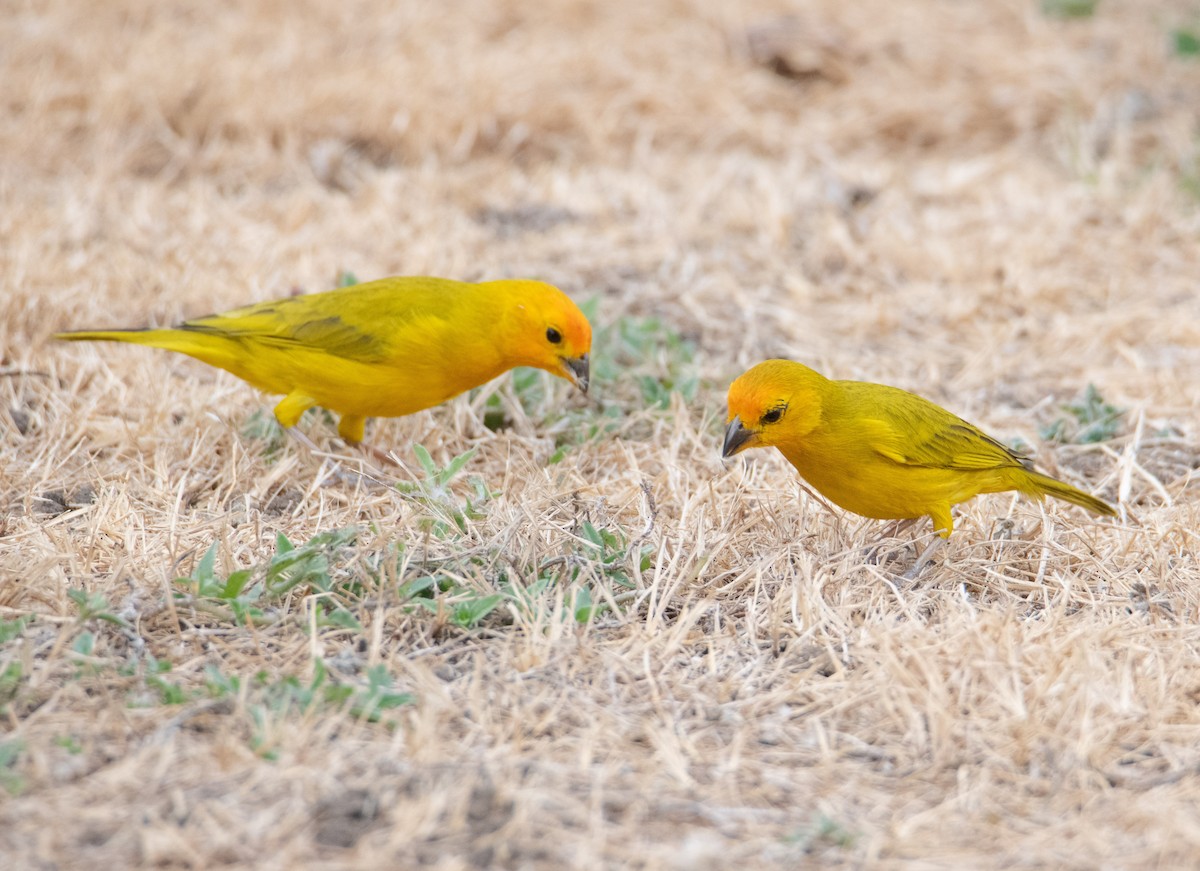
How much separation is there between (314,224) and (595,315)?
2095 millimetres

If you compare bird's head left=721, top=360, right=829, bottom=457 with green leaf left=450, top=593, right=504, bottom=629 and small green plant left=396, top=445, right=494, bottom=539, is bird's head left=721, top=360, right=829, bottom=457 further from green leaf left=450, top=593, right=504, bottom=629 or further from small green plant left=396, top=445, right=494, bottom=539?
green leaf left=450, top=593, right=504, bottom=629

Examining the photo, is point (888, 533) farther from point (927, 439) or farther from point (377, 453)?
point (377, 453)

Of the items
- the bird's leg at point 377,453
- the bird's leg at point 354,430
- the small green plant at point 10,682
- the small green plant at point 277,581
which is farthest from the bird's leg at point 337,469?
the small green plant at point 10,682

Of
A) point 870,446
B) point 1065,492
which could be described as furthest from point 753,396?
point 1065,492

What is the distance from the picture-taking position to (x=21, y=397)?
4.75 metres

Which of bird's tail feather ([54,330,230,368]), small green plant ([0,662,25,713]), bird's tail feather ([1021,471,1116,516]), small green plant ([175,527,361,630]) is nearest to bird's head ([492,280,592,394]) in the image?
bird's tail feather ([54,330,230,368])

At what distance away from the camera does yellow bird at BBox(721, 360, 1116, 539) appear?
387cm

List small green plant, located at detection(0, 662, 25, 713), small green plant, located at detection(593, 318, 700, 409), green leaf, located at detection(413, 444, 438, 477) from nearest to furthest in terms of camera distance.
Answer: small green plant, located at detection(0, 662, 25, 713), green leaf, located at detection(413, 444, 438, 477), small green plant, located at detection(593, 318, 700, 409)

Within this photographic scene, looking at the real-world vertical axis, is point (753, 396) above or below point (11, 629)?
above

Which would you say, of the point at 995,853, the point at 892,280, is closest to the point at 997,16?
the point at 892,280

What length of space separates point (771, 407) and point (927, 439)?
550 millimetres

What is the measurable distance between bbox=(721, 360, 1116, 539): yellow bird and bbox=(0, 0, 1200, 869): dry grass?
188 mm

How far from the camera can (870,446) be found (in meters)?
3.94

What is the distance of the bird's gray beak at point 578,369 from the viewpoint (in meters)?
4.54
